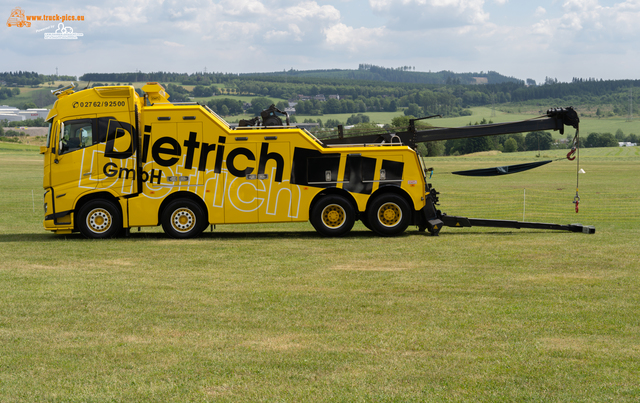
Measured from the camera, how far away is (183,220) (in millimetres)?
15695

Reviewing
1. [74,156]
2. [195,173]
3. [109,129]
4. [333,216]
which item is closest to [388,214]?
[333,216]

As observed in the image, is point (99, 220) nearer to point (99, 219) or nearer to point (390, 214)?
point (99, 219)

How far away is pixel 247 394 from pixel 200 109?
11.3 m

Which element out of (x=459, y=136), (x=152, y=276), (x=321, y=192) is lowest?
(x=152, y=276)

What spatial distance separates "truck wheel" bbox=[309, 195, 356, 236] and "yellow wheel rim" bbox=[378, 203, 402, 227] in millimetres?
749

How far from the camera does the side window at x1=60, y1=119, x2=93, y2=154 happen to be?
15438mm

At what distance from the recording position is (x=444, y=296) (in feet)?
29.7

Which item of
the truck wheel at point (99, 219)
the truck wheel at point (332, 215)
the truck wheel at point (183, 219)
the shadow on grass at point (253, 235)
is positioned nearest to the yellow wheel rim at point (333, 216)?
the truck wheel at point (332, 215)

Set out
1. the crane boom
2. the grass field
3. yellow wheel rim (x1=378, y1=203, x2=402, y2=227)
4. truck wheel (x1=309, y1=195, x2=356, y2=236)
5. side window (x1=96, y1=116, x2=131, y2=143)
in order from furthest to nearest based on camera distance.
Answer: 1. the crane boom
2. yellow wheel rim (x1=378, y1=203, x2=402, y2=227)
3. truck wheel (x1=309, y1=195, x2=356, y2=236)
4. side window (x1=96, y1=116, x2=131, y2=143)
5. the grass field

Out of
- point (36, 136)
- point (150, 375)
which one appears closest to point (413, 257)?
point (150, 375)

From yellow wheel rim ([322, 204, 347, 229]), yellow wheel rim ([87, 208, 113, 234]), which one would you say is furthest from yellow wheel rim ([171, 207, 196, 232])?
yellow wheel rim ([322, 204, 347, 229])

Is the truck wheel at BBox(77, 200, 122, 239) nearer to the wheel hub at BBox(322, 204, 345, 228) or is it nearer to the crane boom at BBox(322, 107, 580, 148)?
the wheel hub at BBox(322, 204, 345, 228)

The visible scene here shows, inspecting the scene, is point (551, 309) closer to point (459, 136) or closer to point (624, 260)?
point (624, 260)

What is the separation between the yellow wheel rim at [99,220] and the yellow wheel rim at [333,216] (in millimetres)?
5586
